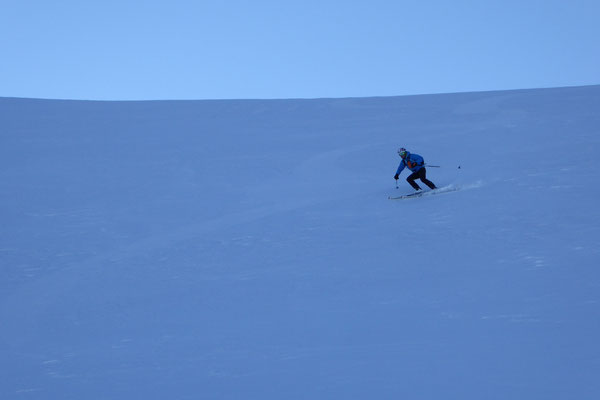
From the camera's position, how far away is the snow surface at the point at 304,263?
4754 mm

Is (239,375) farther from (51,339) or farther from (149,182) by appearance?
(149,182)

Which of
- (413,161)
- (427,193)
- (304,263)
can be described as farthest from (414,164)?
(304,263)

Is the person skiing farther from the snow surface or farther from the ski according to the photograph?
the snow surface

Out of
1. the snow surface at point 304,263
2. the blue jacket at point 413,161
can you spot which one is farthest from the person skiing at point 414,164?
the snow surface at point 304,263

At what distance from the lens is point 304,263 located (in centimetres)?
719

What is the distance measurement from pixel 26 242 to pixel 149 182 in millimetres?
2890

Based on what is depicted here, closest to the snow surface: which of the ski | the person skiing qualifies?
the ski

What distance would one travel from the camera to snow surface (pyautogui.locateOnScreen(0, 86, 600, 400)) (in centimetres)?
475

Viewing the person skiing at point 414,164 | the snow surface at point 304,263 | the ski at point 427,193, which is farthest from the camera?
the ski at point 427,193

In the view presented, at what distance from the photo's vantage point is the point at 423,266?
22.1ft

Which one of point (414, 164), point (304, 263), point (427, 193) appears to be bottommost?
point (304, 263)

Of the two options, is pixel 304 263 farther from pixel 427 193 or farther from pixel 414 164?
pixel 427 193

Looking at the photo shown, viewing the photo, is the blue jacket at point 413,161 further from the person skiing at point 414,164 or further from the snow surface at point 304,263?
the snow surface at point 304,263

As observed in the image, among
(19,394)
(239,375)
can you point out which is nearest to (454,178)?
(239,375)
